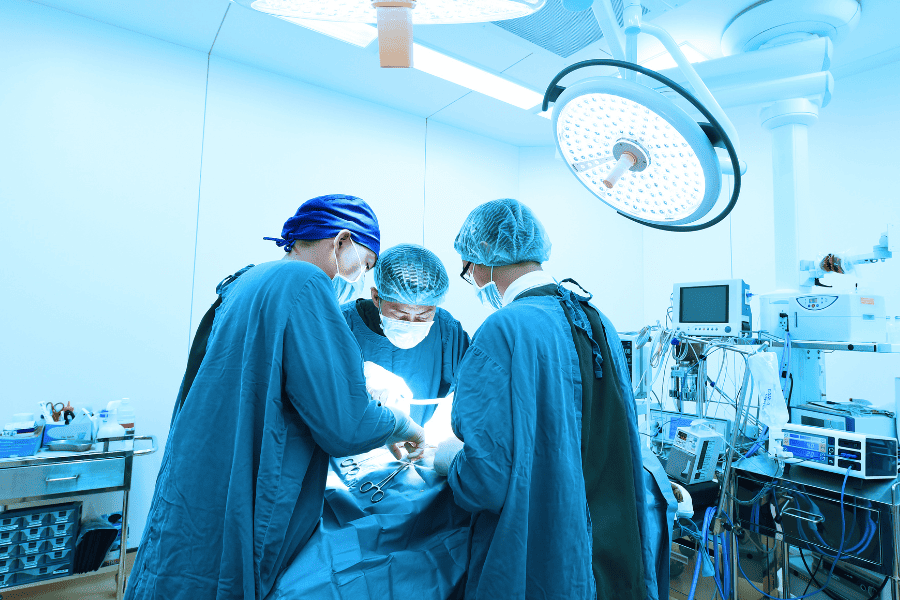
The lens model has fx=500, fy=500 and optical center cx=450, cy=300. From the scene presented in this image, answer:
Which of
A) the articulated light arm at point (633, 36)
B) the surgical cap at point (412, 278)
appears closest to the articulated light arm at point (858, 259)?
the surgical cap at point (412, 278)

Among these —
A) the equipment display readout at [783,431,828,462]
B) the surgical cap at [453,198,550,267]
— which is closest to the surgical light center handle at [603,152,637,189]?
the surgical cap at [453,198,550,267]

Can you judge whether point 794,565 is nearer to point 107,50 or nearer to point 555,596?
point 555,596

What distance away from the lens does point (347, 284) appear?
1.72 metres

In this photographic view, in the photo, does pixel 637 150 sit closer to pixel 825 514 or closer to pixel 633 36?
pixel 633 36

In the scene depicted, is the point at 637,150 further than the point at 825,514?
No

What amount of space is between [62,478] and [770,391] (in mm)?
2994

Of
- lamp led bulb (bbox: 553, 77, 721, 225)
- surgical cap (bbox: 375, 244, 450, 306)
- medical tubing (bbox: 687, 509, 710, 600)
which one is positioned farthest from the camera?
surgical cap (bbox: 375, 244, 450, 306)

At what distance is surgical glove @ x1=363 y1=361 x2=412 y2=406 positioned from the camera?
5.59 feet

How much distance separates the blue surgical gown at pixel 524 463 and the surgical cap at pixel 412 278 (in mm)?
866

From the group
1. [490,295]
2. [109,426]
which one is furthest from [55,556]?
[490,295]

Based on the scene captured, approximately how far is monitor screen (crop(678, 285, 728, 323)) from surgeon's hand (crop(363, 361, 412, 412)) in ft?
4.83

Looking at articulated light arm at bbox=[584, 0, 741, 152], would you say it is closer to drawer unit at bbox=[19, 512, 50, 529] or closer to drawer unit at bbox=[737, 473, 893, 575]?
drawer unit at bbox=[737, 473, 893, 575]

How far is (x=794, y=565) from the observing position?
83.7 inches

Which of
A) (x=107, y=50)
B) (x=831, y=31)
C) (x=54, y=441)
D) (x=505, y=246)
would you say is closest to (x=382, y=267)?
(x=505, y=246)
